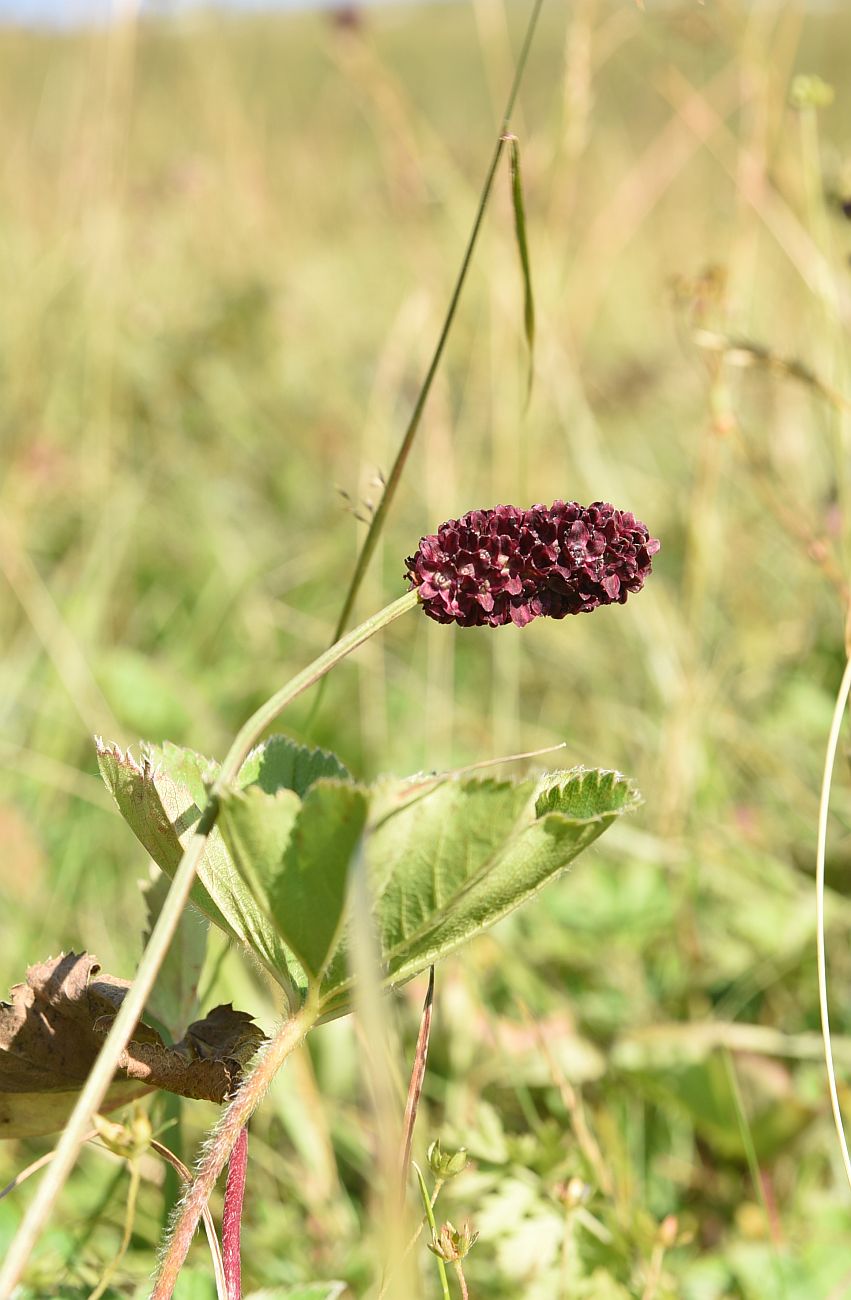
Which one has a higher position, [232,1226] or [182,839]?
[182,839]

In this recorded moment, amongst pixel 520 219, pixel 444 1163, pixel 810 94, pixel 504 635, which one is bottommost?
pixel 444 1163

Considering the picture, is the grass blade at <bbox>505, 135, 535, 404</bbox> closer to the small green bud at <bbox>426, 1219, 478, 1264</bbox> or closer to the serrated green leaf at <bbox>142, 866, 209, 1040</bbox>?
the serrated green leaf at <bbox>142, 866, 209, 1040</bbox>

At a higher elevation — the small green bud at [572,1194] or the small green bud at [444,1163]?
the small green bud at [444,1163]

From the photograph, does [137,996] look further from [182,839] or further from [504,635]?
[504,635]

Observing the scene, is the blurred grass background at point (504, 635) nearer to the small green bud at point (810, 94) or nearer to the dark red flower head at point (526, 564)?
the small green bud at point (810, 94)

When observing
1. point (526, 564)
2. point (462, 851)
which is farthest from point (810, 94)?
point (462, 851)

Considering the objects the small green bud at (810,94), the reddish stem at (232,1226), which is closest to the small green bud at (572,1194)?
the reddish stem at (232,1226)
